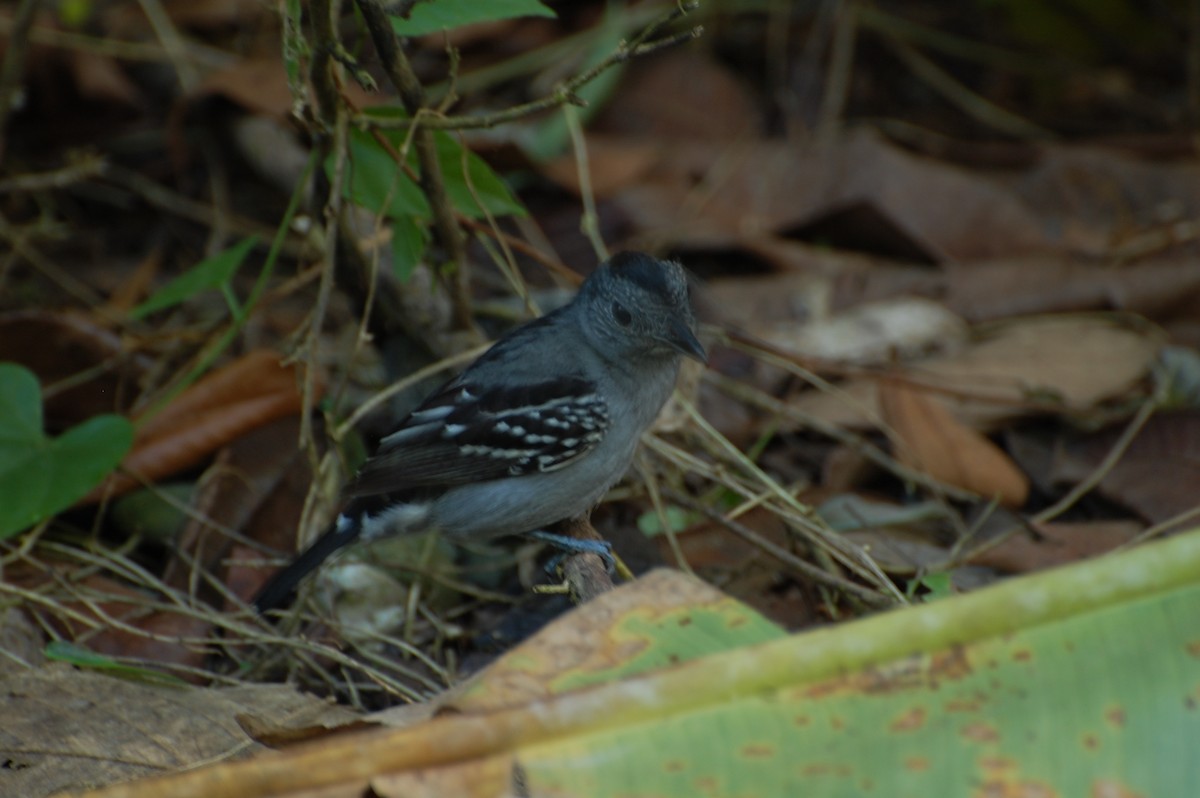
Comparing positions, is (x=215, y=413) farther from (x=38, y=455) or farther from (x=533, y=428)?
(x=533, y=428)

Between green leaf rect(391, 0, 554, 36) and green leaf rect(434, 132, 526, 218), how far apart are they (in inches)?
19.3

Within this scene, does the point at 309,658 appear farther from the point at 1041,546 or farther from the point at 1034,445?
the point at 1034,445

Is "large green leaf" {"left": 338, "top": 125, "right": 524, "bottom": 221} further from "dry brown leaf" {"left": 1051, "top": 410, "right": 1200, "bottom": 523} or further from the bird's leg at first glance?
"dry brown leaf" {"left": 1051, "top": 410, "right": 1200, "bottom": 523}

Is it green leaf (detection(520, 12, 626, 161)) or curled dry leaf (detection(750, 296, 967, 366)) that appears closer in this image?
curled dry leaf (detection(750, 296, 967, 366))

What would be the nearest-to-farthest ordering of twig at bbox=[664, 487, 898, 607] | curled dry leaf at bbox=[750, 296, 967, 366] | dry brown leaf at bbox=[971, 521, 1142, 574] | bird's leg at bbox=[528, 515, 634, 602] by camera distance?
bird's leg at bbox=[528, 515, 634, 602]
twig at bbox=[664, 487, 898, 607]
dry brown leaf at bbox=[971, 521, 1142, 574]
curled dry leaf at bbox=[750, 296, 967, 366]

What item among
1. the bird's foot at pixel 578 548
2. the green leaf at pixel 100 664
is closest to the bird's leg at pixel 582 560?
the bird's foot at pixel 578 548

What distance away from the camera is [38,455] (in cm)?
439

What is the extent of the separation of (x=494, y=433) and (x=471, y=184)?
0.86 m

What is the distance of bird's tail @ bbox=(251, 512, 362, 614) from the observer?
4246 millimetres

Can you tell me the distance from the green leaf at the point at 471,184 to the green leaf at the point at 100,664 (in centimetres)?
178

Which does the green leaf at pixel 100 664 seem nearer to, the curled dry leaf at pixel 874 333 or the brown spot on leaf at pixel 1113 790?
the brown spot on leaf at pixel 1113 790

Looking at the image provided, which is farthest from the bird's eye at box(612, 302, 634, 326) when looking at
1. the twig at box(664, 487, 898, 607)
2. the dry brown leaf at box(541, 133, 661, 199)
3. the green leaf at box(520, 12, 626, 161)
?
the dry brown leaf at box(541, 133, 661, 199)

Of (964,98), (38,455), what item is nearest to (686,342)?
(38,455)

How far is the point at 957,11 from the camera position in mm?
8688
